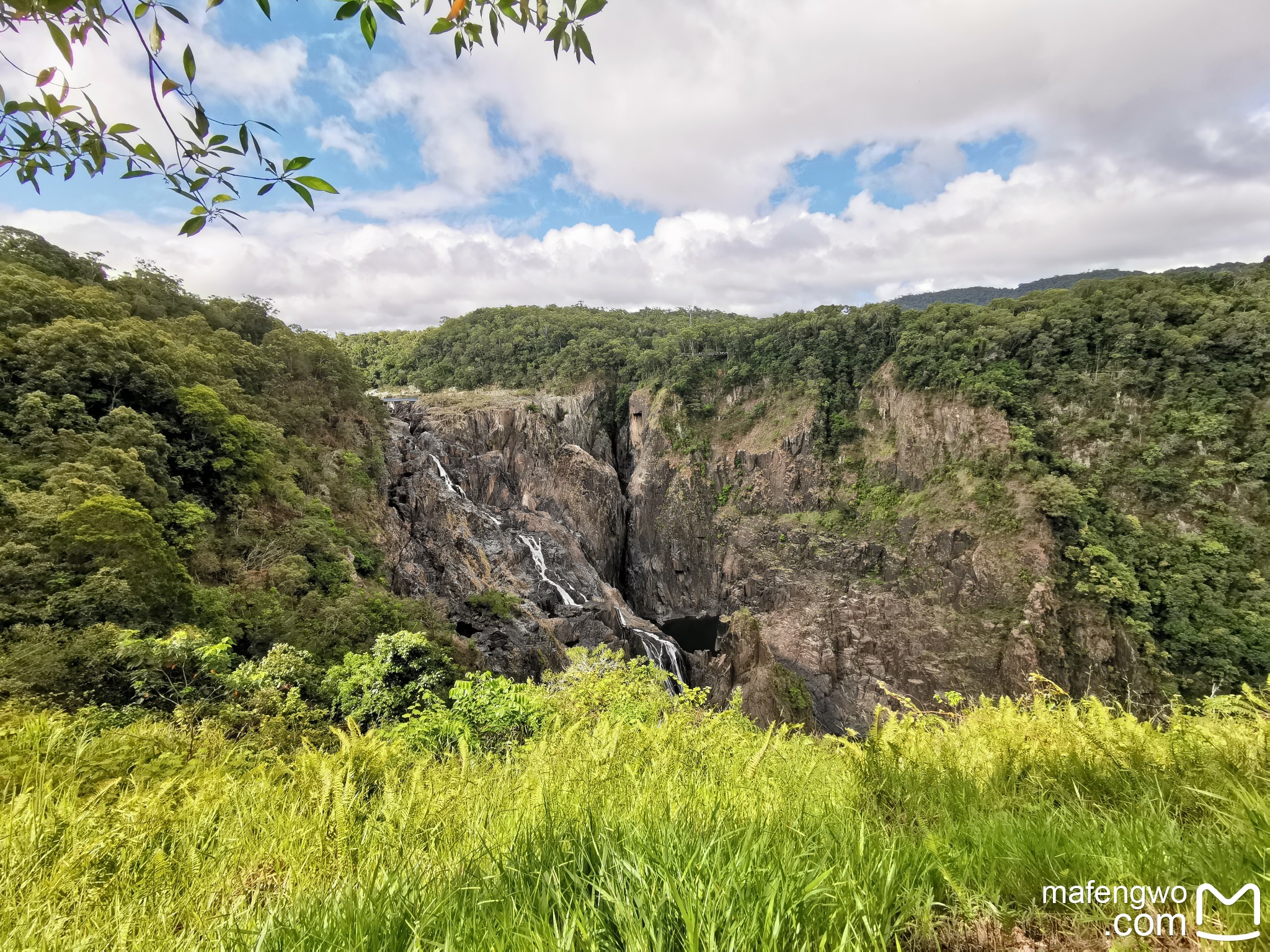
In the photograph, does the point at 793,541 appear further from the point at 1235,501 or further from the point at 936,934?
the point at 936,934

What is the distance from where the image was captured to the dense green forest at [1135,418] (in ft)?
60.0

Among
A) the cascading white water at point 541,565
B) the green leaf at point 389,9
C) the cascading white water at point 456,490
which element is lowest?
the cascading white water at point 541,565

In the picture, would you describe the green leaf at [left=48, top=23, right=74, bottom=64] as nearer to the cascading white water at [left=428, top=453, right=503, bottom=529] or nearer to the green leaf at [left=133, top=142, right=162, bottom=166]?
the green leaf at [left=133, top=142, right=162, bottom=166]

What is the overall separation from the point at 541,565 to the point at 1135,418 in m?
27.8

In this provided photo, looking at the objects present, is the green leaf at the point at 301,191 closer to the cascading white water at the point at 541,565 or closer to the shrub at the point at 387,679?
the shrub at the point at 387,679

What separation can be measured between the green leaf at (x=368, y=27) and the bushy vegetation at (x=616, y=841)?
242 cm

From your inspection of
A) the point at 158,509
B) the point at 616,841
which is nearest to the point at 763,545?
the point at 158,509

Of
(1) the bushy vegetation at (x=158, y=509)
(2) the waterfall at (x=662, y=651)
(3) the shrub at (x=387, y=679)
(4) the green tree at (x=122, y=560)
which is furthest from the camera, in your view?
(2) the waterfall at (x=662, y=651)

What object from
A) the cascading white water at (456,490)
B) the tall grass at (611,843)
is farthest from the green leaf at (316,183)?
the cascading white water at (456,490)

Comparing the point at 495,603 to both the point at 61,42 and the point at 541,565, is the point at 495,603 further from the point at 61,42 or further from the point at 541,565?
the point at 61,42

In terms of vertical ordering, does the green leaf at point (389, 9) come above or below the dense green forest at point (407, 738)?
above

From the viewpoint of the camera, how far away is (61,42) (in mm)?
1300

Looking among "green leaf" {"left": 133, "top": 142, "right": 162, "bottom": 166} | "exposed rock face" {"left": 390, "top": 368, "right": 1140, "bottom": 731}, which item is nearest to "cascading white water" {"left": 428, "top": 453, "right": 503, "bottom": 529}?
"exposed rock face" {"left": 390, "top": 368, "right": 1140, "bottom": 731}

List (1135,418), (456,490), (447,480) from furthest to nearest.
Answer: (456,490), (447,480), (1135,418)
